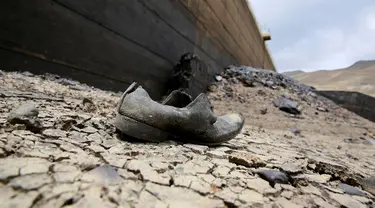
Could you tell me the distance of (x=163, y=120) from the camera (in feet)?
2.60

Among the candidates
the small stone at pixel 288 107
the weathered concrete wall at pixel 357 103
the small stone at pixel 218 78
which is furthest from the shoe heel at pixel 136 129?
the weathered concrete wall at pixel 357 103

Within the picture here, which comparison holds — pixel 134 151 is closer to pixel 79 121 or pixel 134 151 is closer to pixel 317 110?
pixel 79 121

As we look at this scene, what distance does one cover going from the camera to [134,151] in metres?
0.68

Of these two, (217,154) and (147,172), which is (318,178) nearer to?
(217,154)

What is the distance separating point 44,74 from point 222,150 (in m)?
1.11

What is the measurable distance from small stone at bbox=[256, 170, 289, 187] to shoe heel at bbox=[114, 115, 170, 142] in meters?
0.35

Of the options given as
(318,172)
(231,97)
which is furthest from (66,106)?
(231,97)

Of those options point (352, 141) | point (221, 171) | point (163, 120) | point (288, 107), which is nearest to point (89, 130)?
point (163, 120)

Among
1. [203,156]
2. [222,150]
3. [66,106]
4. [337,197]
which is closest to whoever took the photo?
[337,197]

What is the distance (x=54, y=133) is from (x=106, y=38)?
116 cm

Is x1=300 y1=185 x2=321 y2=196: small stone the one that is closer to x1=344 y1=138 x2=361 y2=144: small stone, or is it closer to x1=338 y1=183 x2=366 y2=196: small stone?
x1=338 y1=183 x2=366 y2=196: small stone

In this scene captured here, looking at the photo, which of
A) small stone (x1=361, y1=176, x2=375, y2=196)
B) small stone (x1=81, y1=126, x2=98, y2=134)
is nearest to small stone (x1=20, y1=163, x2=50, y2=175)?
small stone (x1=81, y1=126, x2=98, y2=134)

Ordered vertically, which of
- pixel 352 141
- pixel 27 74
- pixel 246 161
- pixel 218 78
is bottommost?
pixel 352 141

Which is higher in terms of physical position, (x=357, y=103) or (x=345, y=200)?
(x=357, y=103)
